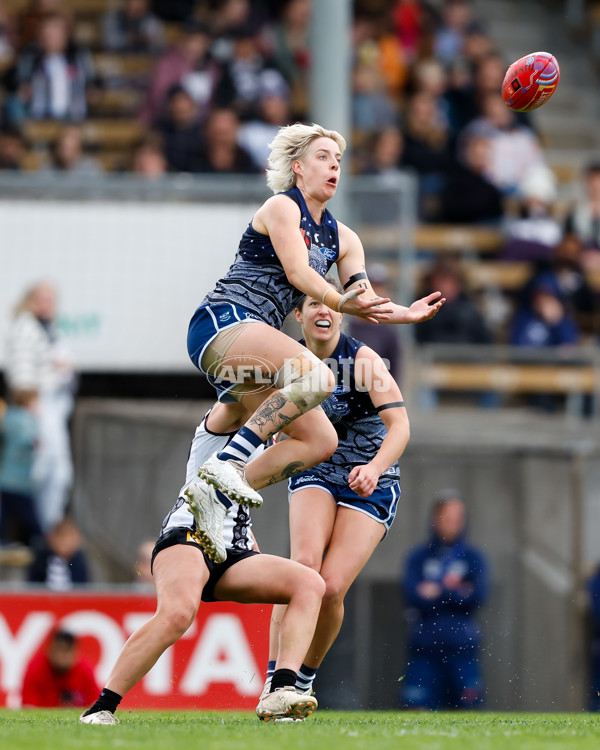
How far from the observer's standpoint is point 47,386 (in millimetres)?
11484

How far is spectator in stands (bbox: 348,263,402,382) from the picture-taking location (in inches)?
438

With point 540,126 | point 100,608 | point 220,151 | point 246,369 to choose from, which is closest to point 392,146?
point 220,151

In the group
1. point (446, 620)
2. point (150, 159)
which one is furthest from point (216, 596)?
point (150, 159)

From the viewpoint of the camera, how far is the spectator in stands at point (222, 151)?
1286 centimetres

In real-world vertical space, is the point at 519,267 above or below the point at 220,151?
below

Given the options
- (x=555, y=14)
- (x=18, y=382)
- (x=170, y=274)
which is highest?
(x=555, y=14)

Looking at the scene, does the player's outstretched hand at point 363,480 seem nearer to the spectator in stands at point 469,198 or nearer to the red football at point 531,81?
the red football at point 531,81

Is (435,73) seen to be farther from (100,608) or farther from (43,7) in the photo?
(100,608)

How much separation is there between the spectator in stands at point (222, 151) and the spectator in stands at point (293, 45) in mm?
1840

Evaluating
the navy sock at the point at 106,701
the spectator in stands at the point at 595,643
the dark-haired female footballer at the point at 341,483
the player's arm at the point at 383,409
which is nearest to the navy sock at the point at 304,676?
the dark-haired female footballer at the point at 341,483

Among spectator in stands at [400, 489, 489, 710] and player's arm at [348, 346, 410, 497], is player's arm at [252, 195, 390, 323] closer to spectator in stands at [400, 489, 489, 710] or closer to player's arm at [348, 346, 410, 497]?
player's arm at [348, 346, 410, 497]

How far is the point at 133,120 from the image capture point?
47.3ft

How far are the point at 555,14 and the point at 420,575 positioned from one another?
10.6 metres

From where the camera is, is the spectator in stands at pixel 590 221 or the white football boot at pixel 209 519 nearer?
the white football boot at pixel 209 519
